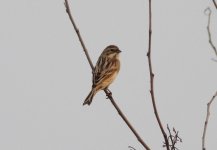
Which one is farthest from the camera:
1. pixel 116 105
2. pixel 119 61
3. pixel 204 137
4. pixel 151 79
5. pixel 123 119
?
pixel 119 61

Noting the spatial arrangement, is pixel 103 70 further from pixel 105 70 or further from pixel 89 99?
pixel 89 99

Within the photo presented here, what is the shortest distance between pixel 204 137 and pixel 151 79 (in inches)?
33.7

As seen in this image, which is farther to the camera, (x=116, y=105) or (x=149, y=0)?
(x=116, y=105)

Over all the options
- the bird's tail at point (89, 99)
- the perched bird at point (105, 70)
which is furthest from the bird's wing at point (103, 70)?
the bird's tail at point (89, 99)

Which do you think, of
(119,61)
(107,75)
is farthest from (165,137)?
(119,61)

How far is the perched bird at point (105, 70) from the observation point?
33.4 feet

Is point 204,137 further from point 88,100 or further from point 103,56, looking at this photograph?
point 103,56

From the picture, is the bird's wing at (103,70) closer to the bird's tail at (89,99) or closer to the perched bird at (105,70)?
the perched bird at (105,70)

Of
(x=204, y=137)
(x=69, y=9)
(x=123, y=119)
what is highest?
(x=69, y=9)

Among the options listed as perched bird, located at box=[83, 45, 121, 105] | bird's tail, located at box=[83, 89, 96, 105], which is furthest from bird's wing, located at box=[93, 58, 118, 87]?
bird's tail, located at box=[83, 89, 96, 105]

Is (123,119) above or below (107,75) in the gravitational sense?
below

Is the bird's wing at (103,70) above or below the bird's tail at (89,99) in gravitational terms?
above

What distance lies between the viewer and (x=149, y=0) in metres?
5.28

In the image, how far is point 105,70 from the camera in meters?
10.7
